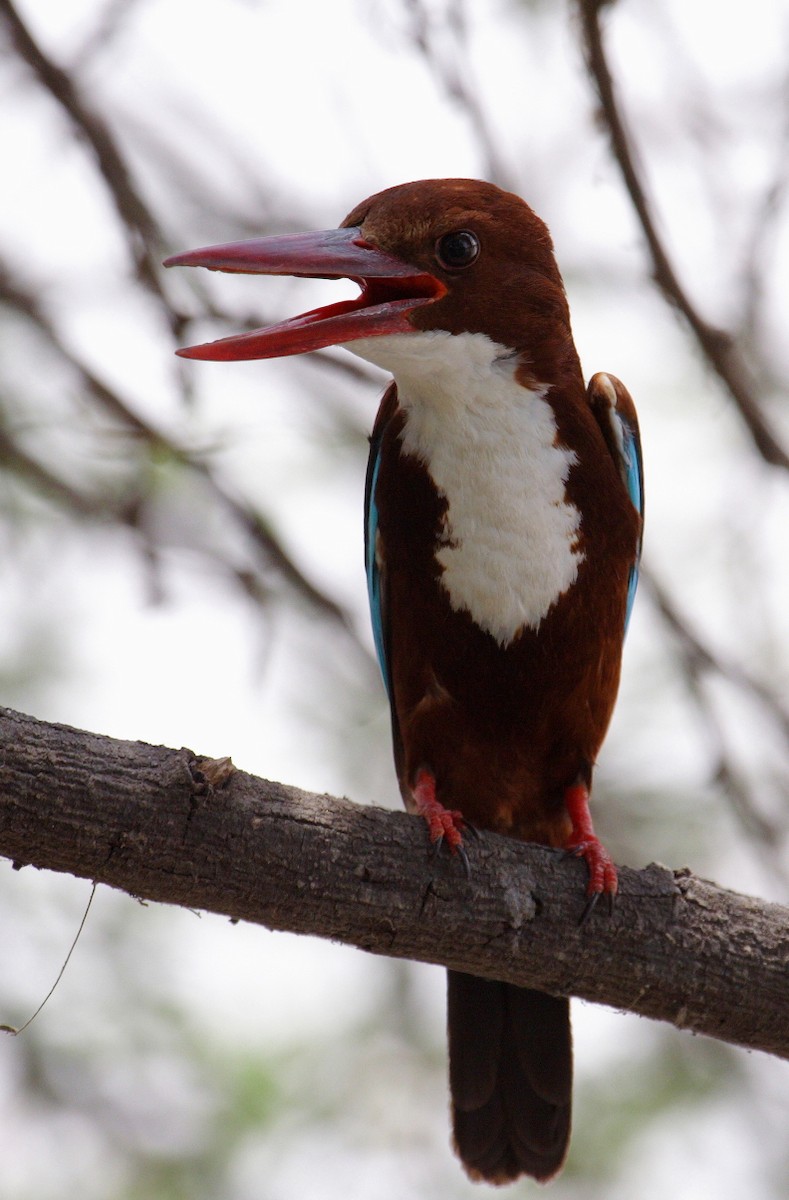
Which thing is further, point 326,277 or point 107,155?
point 107,155

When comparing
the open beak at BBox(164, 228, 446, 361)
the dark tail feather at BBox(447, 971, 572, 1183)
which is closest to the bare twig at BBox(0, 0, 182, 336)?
the open beak at BBox(164, 228, 446, 361)

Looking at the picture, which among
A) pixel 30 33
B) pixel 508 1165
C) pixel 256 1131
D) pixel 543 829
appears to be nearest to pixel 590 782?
pixel 543 829

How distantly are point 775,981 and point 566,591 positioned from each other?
997 mm

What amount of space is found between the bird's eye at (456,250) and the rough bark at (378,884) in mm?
1287

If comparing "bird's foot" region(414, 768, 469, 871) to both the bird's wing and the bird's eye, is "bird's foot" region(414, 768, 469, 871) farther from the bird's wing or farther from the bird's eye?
the bird's eye

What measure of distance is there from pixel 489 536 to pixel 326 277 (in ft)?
2.33

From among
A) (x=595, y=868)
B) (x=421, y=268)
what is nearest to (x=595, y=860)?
(x=595, y=868)

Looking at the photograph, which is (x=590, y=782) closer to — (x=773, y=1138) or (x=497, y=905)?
(x=497, y=905)

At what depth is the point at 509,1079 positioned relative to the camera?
3.51m

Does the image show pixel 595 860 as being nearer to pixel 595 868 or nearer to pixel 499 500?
pixel 595 868

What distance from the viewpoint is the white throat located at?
3.10 m

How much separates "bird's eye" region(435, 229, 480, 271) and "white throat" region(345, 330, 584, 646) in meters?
0.18

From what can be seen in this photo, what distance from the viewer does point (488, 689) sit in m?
3.27

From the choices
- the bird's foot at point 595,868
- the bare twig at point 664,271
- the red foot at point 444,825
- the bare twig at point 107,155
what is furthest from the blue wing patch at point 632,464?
the bare twig at point 107,155
